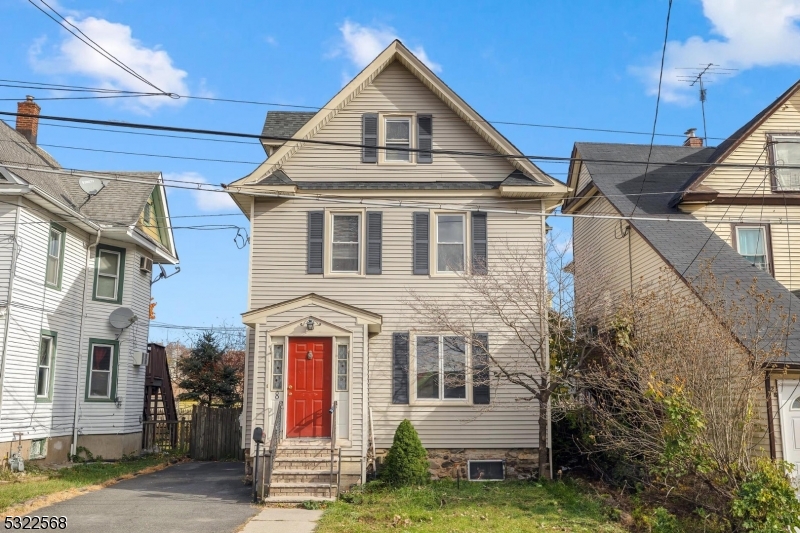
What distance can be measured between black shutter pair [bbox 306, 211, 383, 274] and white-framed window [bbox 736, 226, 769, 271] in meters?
8.94

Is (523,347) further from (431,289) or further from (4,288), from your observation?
(4,288)

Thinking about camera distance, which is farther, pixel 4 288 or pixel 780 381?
pixel 4 288

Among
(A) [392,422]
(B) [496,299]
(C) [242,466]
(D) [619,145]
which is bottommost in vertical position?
(C) [242,466]

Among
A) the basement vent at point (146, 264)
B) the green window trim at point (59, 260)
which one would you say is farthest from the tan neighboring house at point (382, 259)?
the basement vent at point (146, 264)

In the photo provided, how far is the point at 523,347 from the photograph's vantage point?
15.4 m

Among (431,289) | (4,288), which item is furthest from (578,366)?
(4,288)

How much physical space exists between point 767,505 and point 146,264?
56.5 feet

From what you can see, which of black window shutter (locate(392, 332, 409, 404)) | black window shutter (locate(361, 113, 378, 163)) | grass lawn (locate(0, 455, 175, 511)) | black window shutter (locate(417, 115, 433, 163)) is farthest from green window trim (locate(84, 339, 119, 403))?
black window shutter (locate(417, 115, 433, 163))

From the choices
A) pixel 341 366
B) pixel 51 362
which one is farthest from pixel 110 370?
pixel 341 366

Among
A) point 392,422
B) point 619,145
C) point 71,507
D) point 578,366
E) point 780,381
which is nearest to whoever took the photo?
point 71,507

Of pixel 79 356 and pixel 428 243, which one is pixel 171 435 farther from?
pixel 428 243

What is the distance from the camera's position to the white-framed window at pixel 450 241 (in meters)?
15.8

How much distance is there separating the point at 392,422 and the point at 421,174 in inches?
211

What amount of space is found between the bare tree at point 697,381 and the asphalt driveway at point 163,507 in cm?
629
